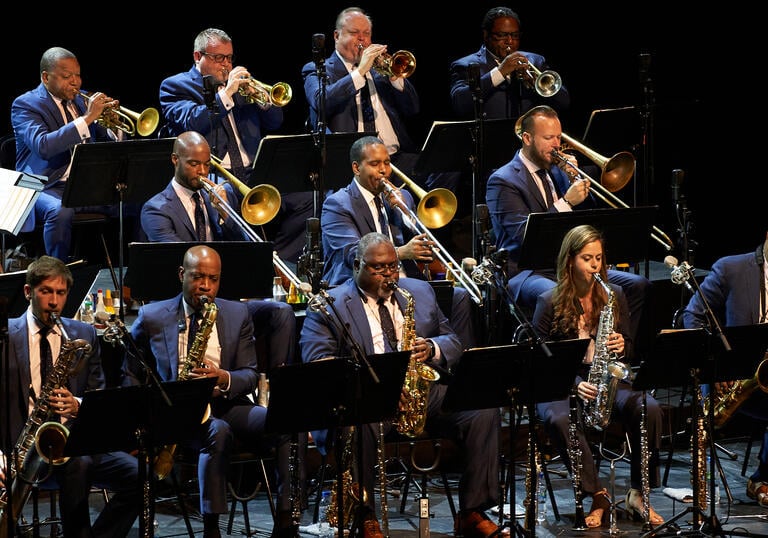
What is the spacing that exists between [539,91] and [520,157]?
2.93 ft

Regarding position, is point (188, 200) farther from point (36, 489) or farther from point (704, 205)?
point (704, 205)

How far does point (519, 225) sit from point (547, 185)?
1.25 ft

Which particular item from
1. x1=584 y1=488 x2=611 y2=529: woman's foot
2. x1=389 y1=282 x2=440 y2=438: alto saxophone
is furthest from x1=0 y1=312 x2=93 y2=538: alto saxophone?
x1=584 y1=488 x2=611 y2=529: woman's foot

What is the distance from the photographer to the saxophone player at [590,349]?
23.6 ft

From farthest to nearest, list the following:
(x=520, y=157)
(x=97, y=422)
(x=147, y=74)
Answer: (x=147, y=74) → (x=520, y=157) → (x=97, y=422)

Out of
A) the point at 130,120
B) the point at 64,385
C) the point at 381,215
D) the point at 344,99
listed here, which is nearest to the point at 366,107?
the point at 344,99

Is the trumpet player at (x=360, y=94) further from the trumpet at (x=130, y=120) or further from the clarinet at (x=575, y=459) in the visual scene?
the clarinet at (x=575, y=459)

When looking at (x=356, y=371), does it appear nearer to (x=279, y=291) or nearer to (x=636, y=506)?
(x=636, y=506)

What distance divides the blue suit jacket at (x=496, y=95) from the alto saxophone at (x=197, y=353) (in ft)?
10.3

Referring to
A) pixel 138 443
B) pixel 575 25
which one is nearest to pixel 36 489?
pixel 138 443

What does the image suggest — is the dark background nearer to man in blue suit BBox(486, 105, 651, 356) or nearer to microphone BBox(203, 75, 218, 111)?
microphone BBox(203, 75, 218, 111)

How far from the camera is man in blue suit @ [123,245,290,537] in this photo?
22.0 ft

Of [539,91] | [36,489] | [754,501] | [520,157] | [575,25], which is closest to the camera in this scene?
[36,489]

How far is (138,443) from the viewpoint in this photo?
5.84 metres
